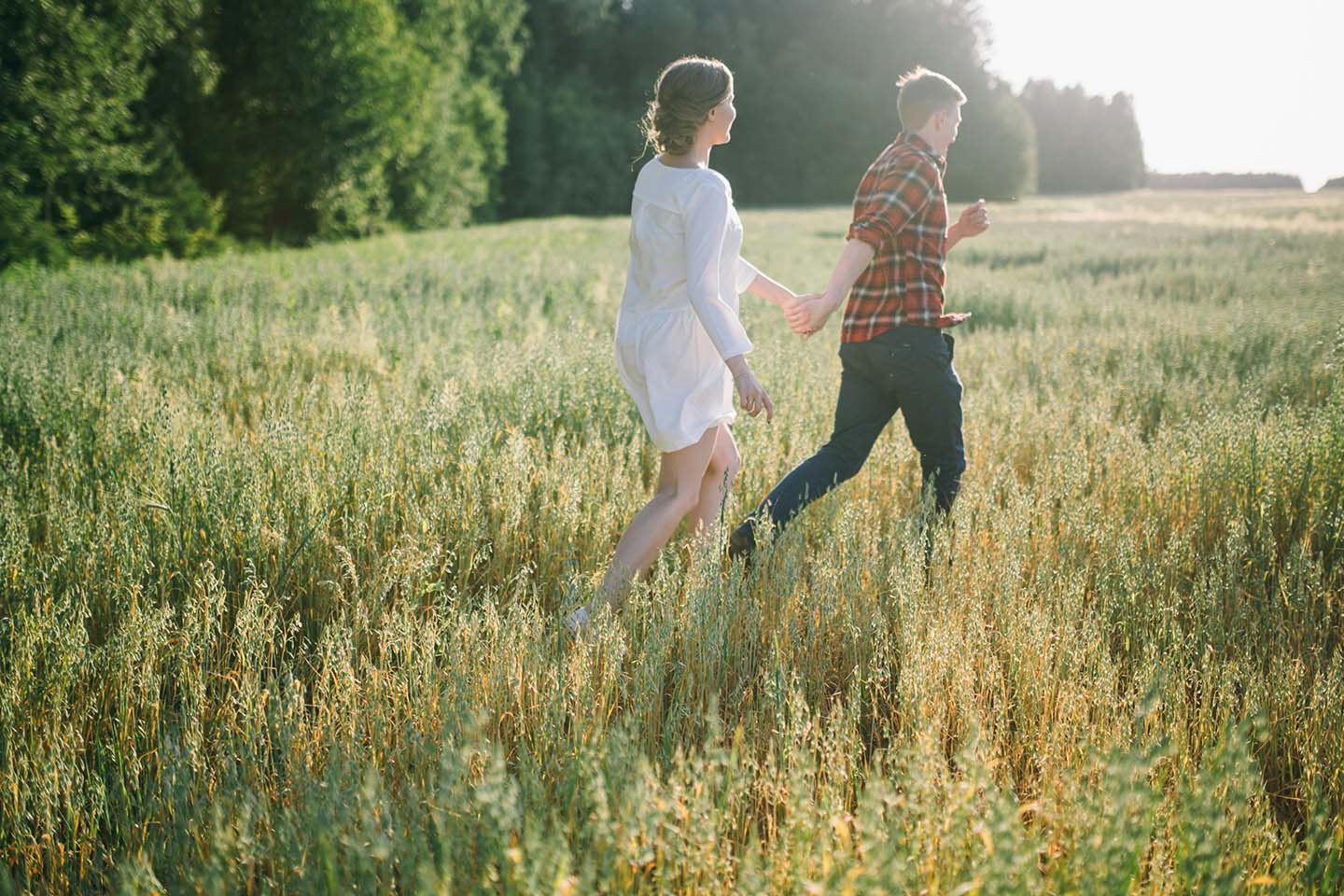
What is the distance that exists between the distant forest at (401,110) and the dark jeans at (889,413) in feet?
16.9

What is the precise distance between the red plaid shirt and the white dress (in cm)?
67

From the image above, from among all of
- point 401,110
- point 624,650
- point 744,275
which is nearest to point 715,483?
point 744,275

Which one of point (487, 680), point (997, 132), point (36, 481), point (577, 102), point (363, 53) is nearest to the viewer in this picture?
point (487, 680)

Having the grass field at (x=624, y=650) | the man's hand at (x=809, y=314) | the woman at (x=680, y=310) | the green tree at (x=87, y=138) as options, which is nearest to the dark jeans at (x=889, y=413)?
the grass field at (x=624, y=650)

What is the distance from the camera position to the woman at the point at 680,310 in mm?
2727

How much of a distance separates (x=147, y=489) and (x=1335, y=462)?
5.08 meters

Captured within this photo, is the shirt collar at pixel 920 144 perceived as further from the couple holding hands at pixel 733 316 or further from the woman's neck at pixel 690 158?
the woman's neck at pixel 690 158

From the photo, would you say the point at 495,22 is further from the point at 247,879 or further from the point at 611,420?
the point at 247,879

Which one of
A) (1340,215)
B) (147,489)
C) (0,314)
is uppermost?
(1340,215)

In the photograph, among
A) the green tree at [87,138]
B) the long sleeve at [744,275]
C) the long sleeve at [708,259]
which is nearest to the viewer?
the long sleeve at [708,259]

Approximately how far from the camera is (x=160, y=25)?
664 inches

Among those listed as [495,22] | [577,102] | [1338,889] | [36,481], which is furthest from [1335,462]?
[577,102]

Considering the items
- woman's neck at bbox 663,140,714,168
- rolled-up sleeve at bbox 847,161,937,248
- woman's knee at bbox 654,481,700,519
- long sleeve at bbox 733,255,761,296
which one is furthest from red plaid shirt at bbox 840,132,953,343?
woman's knee at bbox 654,481,700,519

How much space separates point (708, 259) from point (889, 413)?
133 centimetres
